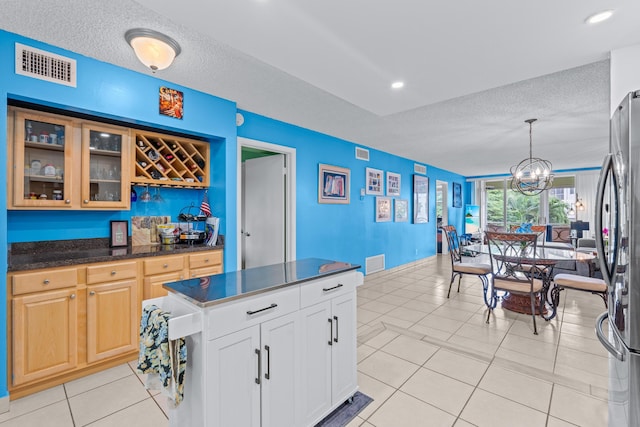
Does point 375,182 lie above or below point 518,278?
above

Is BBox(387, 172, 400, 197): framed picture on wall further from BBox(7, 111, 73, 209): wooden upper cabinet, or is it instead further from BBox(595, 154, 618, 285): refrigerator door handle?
BBox(7, 111, 73, 209): wooden upper cabinet

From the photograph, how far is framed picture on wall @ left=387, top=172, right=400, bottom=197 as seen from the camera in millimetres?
5875

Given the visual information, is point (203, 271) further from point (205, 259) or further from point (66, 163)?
point (66, 163)

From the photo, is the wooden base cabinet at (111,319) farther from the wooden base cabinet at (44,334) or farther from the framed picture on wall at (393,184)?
the framed picture on wall at (393,184)

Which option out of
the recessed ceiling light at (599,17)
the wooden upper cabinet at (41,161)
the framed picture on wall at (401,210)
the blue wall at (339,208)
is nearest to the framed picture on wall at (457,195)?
the blue wall at (339,208)

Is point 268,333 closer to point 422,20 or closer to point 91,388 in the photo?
point 91,388

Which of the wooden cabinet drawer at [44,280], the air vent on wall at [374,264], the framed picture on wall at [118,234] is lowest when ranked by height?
the air vent on wall at [374,264]

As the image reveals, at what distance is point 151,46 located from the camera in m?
1.94

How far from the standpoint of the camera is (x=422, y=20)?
5.39 ft

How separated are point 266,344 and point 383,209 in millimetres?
4593

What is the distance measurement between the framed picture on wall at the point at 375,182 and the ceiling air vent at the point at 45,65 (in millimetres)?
4187

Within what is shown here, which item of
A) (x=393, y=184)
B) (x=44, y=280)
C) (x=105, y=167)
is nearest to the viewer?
(x=44, y=280)

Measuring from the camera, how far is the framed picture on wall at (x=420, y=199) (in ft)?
21.9

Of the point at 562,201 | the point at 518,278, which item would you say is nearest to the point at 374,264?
the point at 518,278
